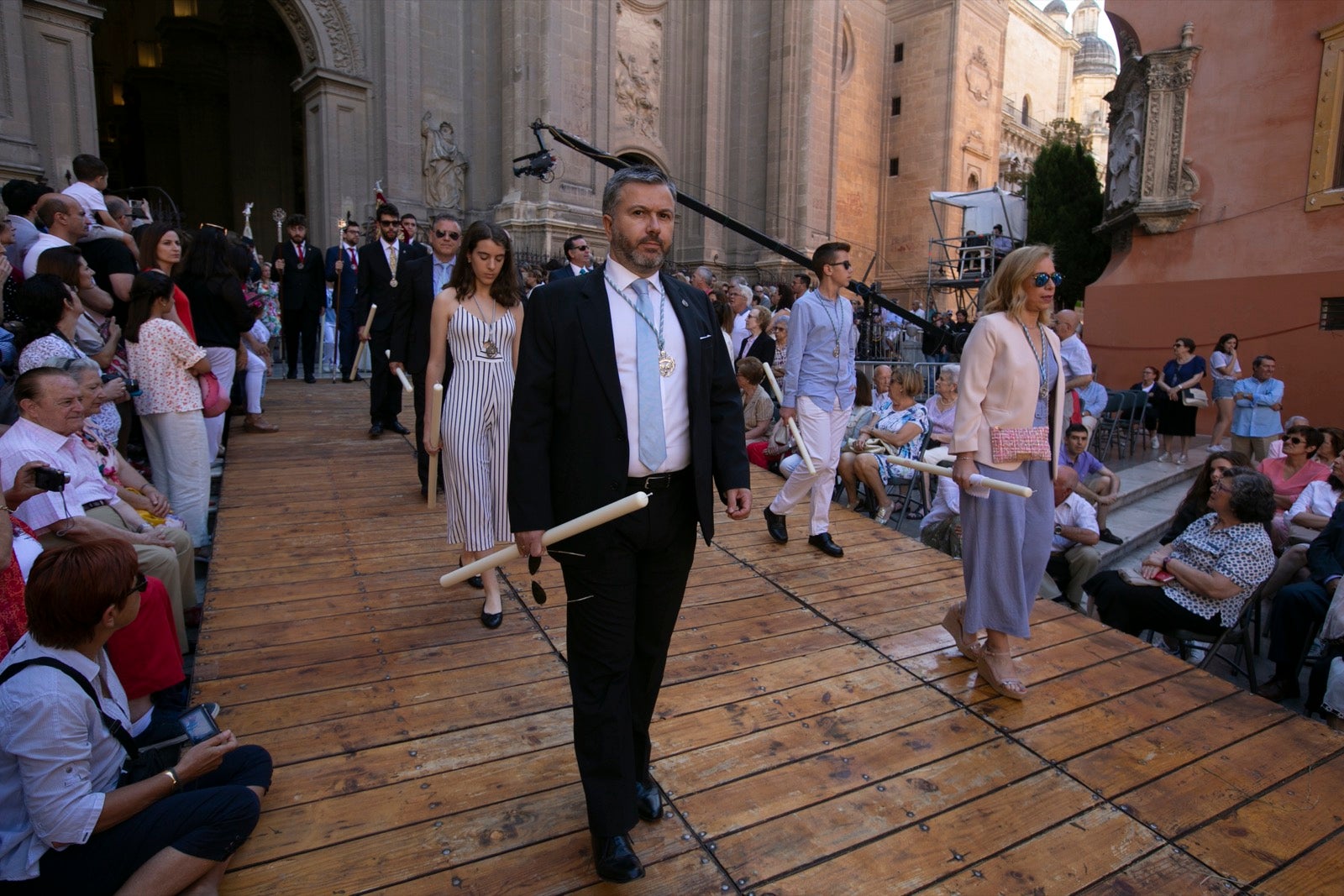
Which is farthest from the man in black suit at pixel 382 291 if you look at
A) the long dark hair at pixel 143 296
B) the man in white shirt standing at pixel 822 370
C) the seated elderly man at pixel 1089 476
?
the seated elderly man at pixel 1089 476

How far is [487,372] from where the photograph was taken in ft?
13.2

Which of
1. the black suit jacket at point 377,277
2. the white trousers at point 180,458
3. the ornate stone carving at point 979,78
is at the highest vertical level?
the ornate stone carving at point 979,78

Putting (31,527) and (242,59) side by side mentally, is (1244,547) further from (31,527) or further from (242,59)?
(242,59)

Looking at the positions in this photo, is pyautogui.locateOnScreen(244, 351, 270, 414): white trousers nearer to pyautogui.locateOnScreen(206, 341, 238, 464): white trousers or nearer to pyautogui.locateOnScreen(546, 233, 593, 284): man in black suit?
pyautogui.locateOnScreen(206, 341, 238, 464): white trousers

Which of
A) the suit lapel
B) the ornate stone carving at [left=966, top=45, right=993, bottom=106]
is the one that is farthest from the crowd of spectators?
the ornate stone carving at [left=966, top=45, right=993, bottom=106]

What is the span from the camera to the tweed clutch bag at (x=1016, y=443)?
3.50 meters

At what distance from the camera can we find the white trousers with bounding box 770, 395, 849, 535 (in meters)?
5.18

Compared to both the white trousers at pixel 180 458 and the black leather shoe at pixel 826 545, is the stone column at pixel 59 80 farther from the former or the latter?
the black leather shoe at pixel 826 545

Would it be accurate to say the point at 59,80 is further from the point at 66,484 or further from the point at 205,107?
the point at 66,484

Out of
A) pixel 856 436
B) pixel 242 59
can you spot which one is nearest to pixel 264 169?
pixel 242 59

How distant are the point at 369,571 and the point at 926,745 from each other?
3.22 meters

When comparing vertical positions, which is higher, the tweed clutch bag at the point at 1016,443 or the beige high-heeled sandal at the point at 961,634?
the tweed clutch bag at the point at 1016,443

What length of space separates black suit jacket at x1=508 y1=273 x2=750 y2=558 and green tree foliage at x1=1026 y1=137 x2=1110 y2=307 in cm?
2561

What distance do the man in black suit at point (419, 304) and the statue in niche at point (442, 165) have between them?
11888mm
